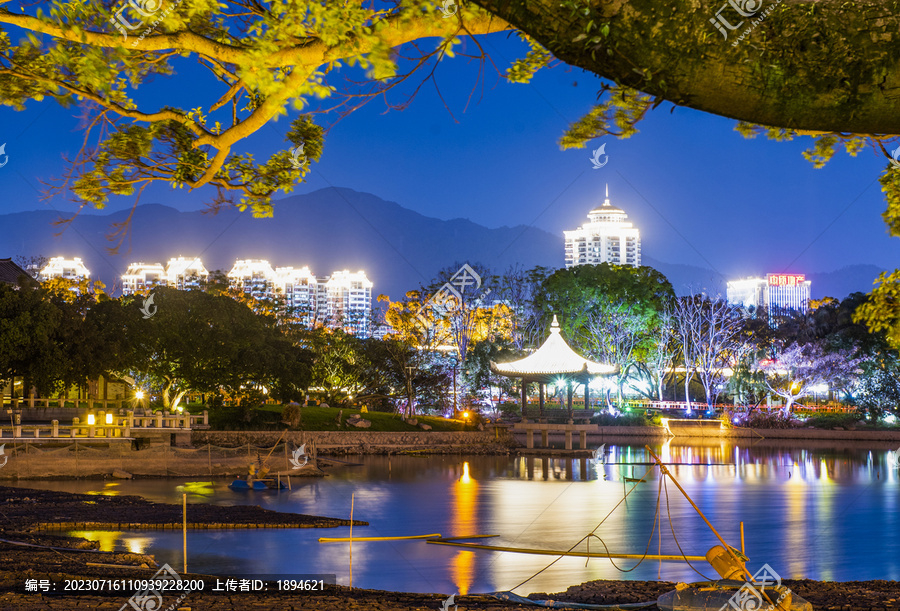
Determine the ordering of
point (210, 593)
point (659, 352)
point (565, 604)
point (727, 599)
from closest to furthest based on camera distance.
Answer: point (727, 599) < point (210, 593) < point (565, 604) < point (659, 352)

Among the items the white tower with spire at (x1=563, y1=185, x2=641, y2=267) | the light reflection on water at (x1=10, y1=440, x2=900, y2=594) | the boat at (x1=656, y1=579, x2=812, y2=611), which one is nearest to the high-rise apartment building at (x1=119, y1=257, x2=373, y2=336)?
the white tower with spire at (x1=563, y1=185, x2=641, y2=267)

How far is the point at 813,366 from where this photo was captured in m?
44.5

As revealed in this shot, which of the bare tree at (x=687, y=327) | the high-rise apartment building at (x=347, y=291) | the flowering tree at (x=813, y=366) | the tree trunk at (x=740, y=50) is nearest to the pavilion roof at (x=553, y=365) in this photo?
the bare tree at (x=687, y=327)

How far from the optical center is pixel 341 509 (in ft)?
63.4

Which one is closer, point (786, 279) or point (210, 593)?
point (210, 593)

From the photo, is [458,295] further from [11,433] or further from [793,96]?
[793,96]

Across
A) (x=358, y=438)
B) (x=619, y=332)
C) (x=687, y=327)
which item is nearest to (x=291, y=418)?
(x=358, y=438)

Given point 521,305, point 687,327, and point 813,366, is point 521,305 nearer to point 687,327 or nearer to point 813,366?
point 687,327

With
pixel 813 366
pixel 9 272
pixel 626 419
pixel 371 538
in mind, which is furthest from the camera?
pixel 813 366

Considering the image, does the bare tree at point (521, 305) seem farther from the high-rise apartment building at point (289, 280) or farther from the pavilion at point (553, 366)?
the high-rise apartment building at point (289, 280)

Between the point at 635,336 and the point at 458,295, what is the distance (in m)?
11.0

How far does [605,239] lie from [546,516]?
93.6m

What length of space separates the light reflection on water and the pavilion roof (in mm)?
3984

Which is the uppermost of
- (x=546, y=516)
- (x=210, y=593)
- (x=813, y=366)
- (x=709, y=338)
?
(x=709, y=338)
